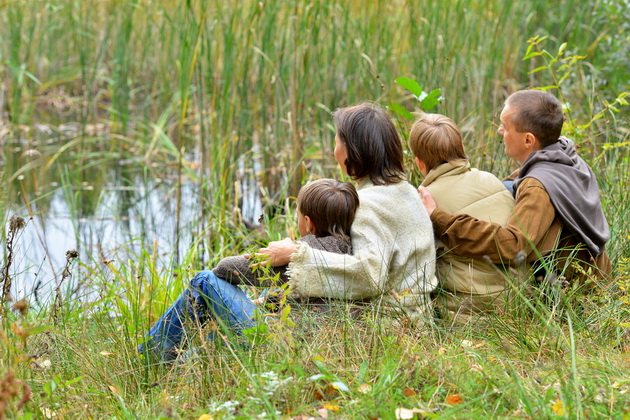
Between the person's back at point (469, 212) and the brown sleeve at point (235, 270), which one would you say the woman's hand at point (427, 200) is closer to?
the person's back at point (469, 212)

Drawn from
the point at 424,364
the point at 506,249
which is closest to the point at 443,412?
the point at 424,364

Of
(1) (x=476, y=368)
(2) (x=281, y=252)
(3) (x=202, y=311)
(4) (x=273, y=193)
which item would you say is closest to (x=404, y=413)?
(1) (x=476, y=368)

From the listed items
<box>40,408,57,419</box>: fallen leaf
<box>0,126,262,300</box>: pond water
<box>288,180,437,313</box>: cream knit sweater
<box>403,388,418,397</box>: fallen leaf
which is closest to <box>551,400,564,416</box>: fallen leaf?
<box>403,388,418,397</box>: fallen leaf

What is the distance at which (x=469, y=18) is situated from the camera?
506cm

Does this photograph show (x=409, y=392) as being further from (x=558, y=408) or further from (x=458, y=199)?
(x=458, y=199)

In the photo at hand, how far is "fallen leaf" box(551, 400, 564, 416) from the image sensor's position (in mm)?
1897

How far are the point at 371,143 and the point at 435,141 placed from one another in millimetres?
262

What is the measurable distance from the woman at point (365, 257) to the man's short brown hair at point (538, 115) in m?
0.48

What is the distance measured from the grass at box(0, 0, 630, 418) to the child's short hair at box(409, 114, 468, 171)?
0.53 metres

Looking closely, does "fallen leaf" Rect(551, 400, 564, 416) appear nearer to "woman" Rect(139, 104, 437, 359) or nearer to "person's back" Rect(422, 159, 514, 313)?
"woman" Rect(139, 104, 437, 359)

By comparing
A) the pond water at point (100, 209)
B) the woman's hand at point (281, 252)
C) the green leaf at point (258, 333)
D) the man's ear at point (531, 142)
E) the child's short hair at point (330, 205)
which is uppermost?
the man's ear at point (531, 142)

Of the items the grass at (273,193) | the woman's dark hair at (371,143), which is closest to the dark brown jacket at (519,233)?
A: the grass at (273,193)

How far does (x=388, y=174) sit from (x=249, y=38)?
2061mm

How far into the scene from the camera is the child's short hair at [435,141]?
9.16 feet
